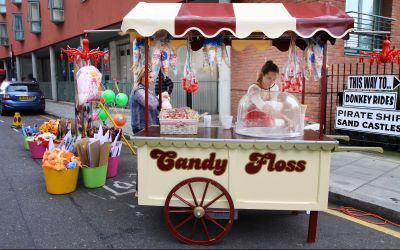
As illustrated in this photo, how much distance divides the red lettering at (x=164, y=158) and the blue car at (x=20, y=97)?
14160 mm

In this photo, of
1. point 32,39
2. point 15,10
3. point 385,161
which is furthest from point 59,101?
point 385,161

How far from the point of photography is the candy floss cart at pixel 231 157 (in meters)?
3.20

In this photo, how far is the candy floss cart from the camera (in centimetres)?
320

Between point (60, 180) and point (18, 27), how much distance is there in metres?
30.3

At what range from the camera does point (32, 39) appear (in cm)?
2677

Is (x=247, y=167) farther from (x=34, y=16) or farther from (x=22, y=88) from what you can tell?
(x=34, y=16)

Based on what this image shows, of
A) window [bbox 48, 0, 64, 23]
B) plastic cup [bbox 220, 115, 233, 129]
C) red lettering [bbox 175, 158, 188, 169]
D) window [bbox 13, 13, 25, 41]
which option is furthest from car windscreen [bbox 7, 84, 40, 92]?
window [bbox 13, 13, 25, 41]

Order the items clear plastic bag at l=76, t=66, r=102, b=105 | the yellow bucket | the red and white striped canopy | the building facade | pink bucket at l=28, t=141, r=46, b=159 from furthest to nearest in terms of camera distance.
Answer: the building facade
pink bucket at l=28, t=141, r=46, b=159
clear plastic bag at l=76, t=66, r=102, b=105
the yellow bucket
the red and white striped canopy

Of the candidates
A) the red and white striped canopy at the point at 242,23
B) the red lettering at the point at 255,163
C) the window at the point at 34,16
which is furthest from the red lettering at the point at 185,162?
the window at the point at 34,16

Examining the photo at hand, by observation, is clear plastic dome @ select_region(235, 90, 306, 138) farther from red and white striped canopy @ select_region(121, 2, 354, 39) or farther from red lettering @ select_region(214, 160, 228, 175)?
red and white striped canopy @ select_region(121, 2, 354, 39)

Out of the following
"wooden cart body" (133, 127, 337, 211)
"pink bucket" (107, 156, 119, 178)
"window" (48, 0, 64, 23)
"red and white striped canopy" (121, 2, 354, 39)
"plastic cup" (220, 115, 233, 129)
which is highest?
"window" (48, 0, 64, 23)

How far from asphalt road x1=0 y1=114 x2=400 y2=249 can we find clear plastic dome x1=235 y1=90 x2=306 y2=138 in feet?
3.66

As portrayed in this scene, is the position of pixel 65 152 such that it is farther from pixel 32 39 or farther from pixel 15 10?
pixel 15 10

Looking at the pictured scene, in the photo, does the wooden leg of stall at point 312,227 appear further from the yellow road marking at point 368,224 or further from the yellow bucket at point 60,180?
the yellow bucket at point 60,180
